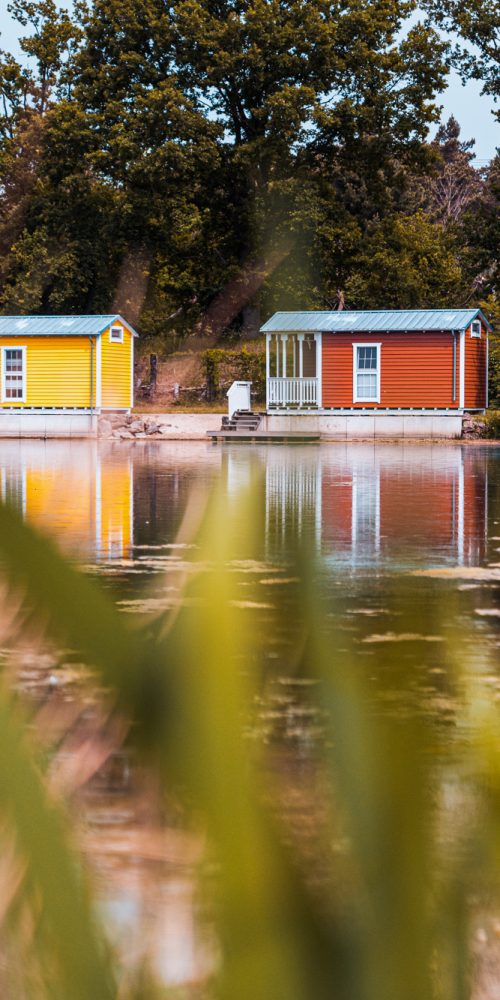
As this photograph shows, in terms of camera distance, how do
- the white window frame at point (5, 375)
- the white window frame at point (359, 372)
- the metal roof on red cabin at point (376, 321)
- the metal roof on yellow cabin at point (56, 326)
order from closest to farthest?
the metal roof on red cabin at point (376, 321), the white window frame at point (359, 372), the metal roof on yellow cabin at point (56, 326), the white window frame at point (5, 375)

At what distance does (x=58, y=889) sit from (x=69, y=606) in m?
0.27

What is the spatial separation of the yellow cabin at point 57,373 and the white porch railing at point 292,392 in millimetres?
6537

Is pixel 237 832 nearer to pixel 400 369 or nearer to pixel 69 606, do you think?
pixel 69 606

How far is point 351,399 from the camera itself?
45750 mm

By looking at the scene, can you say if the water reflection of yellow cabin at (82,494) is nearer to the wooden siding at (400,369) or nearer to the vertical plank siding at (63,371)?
the wooden siding at (400,369)

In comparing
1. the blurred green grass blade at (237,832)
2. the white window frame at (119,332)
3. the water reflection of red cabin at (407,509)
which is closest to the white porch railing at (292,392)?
the white window frame at (119,332)

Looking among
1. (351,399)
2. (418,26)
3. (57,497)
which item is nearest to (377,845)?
(57,497)

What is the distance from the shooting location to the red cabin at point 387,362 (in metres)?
44.0

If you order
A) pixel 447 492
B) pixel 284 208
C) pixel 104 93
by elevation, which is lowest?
pixel 447 492

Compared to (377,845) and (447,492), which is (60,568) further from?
(447,492)

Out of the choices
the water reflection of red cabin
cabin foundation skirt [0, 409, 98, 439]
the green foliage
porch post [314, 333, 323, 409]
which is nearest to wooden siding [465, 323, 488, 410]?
porch post [314, 333, 323, 409]

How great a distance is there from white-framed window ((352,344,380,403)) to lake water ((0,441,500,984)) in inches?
559

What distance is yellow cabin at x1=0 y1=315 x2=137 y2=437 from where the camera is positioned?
161 feet

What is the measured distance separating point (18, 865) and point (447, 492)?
19.3 m
